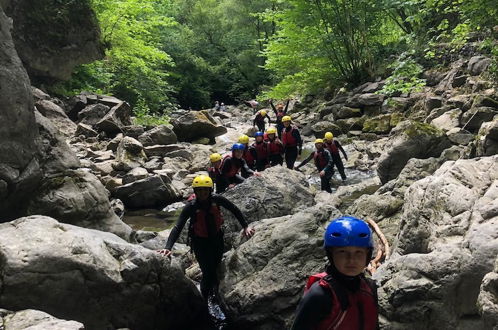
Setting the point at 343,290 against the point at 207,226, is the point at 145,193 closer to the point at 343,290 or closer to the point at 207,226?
the point at 207,226

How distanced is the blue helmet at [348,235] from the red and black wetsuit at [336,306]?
21 cm

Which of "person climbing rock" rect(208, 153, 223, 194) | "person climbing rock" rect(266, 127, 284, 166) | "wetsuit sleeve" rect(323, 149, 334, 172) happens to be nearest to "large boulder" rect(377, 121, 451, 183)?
"wetsuit sleeve" rect(323, 149, 334, 172)

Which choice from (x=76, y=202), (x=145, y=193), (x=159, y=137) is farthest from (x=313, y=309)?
(x=159, y=137)

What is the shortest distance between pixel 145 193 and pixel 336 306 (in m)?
11.6

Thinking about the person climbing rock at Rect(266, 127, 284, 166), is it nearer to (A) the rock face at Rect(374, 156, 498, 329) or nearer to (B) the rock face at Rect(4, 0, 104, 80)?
(A) the rock face at Rect(374, 156, 498, 329)

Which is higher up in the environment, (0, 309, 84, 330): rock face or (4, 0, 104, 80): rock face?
(4, 0, 104, 80): rock face

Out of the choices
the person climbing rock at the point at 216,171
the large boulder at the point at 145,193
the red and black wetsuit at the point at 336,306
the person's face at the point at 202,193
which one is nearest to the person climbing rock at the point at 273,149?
the person climbing rock at the point at 216,171

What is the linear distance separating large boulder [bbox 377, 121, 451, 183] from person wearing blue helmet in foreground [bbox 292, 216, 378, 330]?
10.3 m

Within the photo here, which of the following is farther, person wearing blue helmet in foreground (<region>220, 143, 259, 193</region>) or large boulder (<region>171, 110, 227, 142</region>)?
large boulder (<region>171, 110, 227, 142</region>)

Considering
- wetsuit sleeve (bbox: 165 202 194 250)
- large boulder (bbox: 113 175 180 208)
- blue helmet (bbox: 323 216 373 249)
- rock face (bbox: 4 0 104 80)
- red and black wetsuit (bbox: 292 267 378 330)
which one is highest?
rock face (bbox: 4 0 104 80)

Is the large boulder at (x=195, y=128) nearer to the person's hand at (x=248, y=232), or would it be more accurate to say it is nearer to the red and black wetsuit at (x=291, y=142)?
the red and black wetsuit at (x=291, y=142)

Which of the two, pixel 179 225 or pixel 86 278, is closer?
pixel 86 278

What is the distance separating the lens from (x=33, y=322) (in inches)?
149

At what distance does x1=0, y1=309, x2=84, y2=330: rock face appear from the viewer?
3.54 meters
